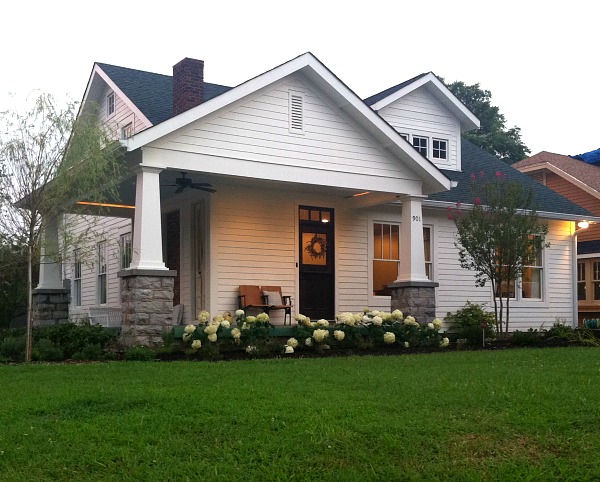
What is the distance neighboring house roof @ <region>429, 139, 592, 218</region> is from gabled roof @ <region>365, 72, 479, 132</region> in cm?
128

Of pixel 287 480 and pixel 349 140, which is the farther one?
pixel 349 140

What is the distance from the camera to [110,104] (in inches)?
709

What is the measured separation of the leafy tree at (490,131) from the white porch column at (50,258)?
2841cm

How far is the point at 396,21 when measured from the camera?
1714cm

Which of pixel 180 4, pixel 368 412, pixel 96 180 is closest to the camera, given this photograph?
pixel 368 412

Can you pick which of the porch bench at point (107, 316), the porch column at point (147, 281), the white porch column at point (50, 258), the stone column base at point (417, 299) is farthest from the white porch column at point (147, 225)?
the stone column base at point (417, 299)

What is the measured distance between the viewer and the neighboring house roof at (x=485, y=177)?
58.9ft

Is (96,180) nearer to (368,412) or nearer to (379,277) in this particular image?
(368,412)

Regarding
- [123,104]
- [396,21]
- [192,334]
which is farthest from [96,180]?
[396,21]

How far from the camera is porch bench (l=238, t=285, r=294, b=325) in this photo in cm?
1484

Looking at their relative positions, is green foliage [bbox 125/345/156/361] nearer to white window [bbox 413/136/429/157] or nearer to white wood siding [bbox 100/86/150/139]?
white wood siding [bbox 100/86/150/139]

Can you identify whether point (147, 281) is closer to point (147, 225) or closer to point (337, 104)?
point (147, 225)

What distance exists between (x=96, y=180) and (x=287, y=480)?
7378 millimetres

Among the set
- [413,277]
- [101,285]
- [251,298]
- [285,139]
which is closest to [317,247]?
[251,298]
